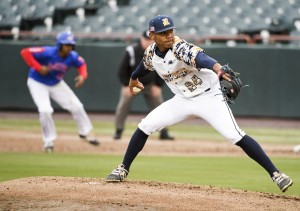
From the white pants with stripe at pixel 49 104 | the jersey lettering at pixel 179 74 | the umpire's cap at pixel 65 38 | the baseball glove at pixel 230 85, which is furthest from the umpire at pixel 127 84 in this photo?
the baseball glove at pixel 230 85

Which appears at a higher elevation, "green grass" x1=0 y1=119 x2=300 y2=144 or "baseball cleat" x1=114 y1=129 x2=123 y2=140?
"baseball cleat" x1=114 y1=129 x2=123 y2=140

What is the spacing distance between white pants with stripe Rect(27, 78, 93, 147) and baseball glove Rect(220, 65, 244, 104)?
5.58 metres

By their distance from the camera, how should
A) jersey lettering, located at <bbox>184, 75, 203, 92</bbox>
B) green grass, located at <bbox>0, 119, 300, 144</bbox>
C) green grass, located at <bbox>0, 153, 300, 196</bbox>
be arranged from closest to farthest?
jersey lettering, located at <bbox>184, 75, 203, 92</bbox> < green grass, located at <bbox>0, 153, 300, 196</bbox> < green grass, located at <bbox>0, 119, 300, 144</bbox>

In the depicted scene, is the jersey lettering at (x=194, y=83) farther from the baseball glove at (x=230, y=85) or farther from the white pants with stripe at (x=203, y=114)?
the baseball glove at (x=230, y=85)

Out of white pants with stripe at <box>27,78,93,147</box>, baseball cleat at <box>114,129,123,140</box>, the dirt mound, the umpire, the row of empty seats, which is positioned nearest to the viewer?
the dirt mound

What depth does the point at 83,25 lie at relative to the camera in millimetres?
19641

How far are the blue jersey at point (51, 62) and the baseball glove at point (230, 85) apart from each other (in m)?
5.52

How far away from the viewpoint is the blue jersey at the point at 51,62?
40.0 ft

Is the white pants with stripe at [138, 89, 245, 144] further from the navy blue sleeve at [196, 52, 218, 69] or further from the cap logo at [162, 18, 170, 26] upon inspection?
the cap logo at [162, 18, 170, 26]

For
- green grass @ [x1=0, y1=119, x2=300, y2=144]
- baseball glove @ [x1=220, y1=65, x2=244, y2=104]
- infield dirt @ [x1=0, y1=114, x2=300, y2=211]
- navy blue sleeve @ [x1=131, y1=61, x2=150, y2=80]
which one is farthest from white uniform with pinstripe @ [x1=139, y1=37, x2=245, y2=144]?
green grass @ [x1=0, y1=119, x2=300, y2=144]

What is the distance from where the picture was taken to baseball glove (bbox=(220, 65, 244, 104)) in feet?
22.1

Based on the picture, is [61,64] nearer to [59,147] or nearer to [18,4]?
[59,147]

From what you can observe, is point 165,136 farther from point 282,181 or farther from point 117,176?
point 282,181

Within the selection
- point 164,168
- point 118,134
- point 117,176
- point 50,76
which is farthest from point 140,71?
point 118,134
